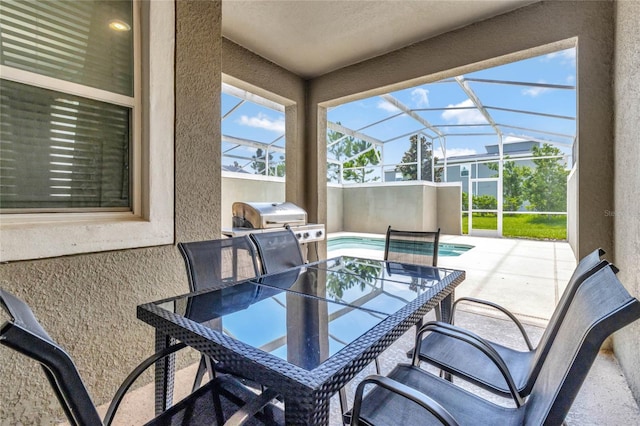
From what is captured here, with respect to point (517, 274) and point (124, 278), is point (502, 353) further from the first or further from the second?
point (517, 274)

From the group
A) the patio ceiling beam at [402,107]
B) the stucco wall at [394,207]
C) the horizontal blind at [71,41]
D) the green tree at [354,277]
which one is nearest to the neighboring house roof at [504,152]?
the stucco wall at [394,207]

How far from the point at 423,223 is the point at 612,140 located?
9.15 m

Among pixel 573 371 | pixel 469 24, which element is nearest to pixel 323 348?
pixel 573 371

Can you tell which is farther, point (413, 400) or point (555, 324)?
point (555, 324)

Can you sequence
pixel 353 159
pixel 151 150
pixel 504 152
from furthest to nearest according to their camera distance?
pixel 353 159 → pixel 504 152 → pixel 151 150

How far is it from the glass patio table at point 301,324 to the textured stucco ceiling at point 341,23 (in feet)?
8.80

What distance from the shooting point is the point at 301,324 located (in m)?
1.39

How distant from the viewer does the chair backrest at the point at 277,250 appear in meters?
2.32

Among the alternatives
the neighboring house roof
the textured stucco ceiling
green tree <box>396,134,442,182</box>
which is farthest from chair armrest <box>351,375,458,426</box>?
the neighboring house roof

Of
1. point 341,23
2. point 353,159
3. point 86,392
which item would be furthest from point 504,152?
point 86,392

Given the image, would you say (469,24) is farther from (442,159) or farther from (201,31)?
(442,159)

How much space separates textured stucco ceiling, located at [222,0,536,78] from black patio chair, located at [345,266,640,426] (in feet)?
10.1

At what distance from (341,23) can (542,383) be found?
A: 11.8ft

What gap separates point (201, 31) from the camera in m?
2.48
